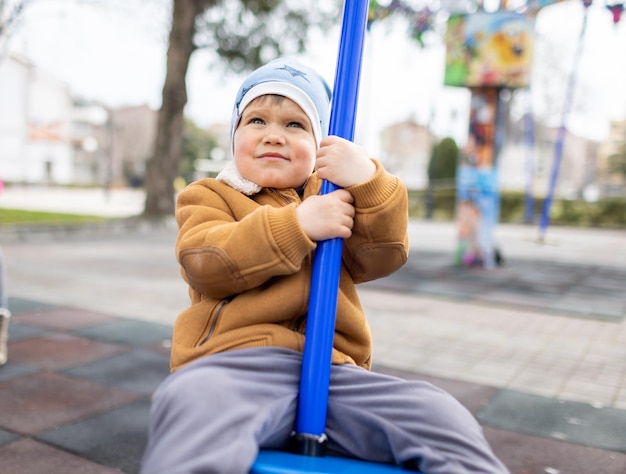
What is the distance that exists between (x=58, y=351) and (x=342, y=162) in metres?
2.71

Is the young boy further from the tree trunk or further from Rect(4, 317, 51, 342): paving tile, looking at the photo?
the tree trunk

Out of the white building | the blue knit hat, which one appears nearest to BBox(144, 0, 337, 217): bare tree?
the blue knit hat

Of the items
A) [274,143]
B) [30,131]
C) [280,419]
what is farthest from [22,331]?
[30,131]

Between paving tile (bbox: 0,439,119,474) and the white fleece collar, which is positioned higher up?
the white fleece collar

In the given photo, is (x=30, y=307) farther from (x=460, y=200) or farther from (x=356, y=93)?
(x=460, y=200)

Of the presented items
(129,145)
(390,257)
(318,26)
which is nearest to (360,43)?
(390,257)

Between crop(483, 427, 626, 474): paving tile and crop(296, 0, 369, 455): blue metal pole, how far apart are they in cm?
122

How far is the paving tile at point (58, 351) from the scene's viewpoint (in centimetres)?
326

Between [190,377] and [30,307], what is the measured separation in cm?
387

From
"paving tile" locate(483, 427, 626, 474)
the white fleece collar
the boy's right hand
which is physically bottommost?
"paving tile" locate(483, 427, 626, 474)

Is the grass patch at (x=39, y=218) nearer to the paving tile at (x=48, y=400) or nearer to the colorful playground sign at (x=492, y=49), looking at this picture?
the colorful playground sign at (x=492, y=49)

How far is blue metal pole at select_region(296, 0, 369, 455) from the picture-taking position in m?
1.24

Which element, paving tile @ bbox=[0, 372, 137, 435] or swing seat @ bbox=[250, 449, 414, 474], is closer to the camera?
swing seat @ bbox=[250, 449, 414, 474]

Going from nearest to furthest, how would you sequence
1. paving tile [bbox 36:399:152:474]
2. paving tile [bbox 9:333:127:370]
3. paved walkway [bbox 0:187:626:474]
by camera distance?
1. paving tile [bbox 36:399:152:474]
2. paved walkway [bbox 0:187:626:474]
3. paving tile [bbox 9:333:127:370]
